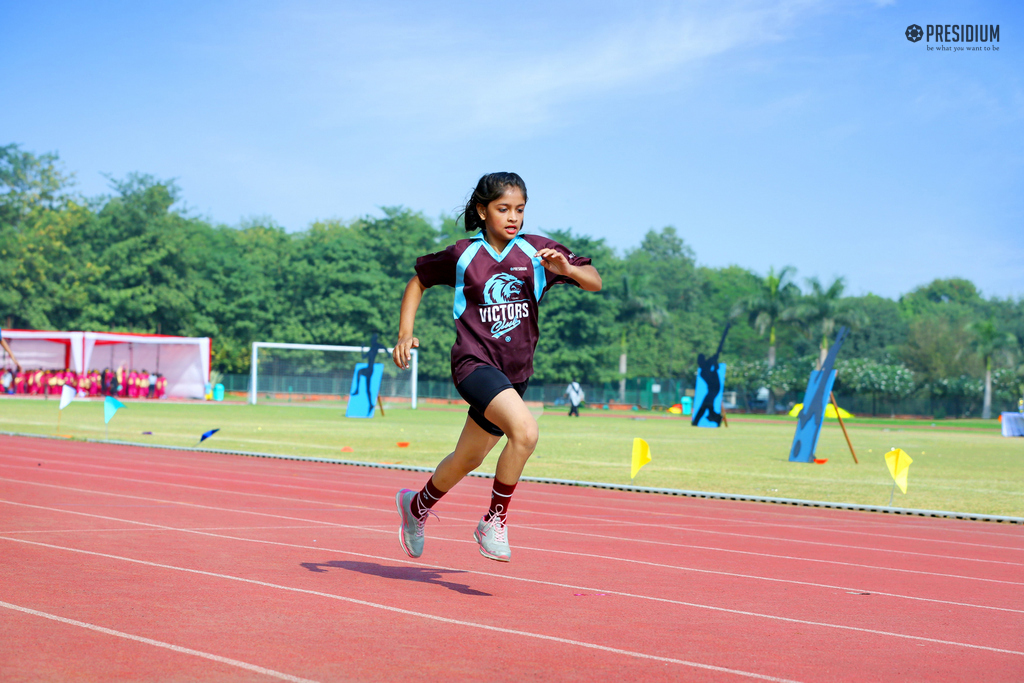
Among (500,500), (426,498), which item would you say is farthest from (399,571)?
(500,500)

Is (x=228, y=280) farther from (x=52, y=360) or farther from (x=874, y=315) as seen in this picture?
(x=874, y=315)

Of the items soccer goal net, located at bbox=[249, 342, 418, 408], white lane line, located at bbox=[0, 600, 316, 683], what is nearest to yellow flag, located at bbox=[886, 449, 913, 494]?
white lane line, located at bbox=[0, 600, 316, 683]

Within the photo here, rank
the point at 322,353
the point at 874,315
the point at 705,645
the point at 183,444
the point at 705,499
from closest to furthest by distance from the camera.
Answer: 1. the point at 705,645
2. the point at 705,499
3. the point at 183,444
4. the point at 322,353
5. the point at 874,315

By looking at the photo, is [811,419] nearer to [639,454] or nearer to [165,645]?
[639,454]

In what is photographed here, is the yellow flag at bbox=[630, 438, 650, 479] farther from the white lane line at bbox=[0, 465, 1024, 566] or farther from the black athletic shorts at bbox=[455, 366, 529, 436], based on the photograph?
the black athletic shorts at bbox=[455, 366, 529, 436]

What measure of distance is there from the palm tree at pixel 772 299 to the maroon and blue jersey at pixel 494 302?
70.4 metres

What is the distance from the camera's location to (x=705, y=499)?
1264 centimetres

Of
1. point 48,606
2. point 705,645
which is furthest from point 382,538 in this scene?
point 705,645

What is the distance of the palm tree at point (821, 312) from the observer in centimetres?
7369

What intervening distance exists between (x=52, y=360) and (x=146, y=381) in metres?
5.20

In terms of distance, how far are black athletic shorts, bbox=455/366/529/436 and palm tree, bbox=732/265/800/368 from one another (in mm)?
70471

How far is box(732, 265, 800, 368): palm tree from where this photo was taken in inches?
2940

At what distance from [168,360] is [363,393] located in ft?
78.9

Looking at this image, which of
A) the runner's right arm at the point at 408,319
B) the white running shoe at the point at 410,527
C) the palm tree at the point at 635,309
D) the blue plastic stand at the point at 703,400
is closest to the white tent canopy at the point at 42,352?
the blue plastic stand at the point at 703,400
